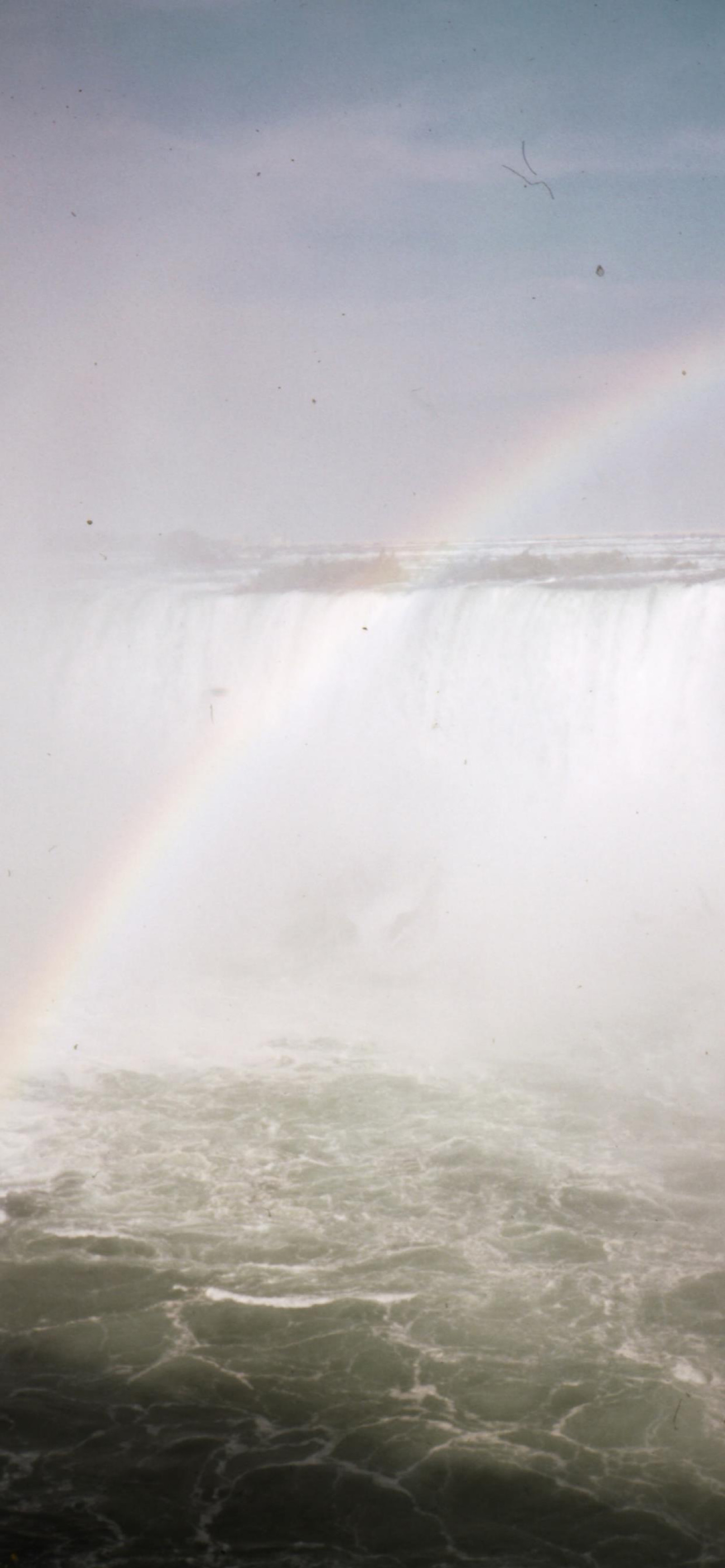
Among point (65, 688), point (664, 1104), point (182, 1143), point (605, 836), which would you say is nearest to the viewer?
point (182, 1143)

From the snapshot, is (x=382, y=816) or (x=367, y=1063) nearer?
(x=367, y=1063)

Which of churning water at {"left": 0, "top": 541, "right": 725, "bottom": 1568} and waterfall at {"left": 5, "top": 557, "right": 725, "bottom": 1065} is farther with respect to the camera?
waterfall at {"left": 5, "top": 557, "right": 725, "bottom": 1065}

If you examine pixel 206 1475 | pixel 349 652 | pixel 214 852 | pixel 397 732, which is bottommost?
pixel 206 1475

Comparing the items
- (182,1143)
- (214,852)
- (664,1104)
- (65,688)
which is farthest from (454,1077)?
(65,688)

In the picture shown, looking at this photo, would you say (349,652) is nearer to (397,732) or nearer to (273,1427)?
(397,732)

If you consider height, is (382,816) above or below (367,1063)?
above

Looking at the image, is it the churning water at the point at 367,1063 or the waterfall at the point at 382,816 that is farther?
the waterfall at the point at 382,816

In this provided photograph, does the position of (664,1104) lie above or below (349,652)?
below

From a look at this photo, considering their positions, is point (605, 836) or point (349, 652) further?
point (349, 652)
